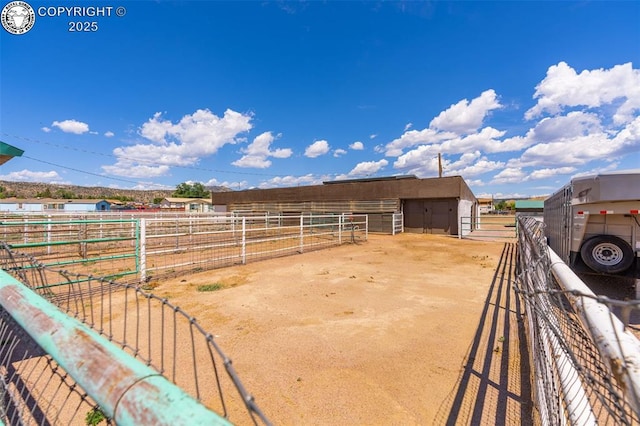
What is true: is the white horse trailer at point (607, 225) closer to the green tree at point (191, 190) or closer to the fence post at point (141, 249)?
the fence post at point (141, 249)

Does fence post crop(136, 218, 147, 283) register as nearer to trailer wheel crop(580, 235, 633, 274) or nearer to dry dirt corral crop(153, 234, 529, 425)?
dry dirt corral crop(153, 234, 529, 425)

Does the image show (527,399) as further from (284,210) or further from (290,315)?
(284,210)

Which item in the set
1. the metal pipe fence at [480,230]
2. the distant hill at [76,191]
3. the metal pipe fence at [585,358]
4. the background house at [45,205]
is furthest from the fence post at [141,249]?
the distant hill at [76,191]

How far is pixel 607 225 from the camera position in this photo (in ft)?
19.0

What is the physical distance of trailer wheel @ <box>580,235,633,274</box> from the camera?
5.51 meters

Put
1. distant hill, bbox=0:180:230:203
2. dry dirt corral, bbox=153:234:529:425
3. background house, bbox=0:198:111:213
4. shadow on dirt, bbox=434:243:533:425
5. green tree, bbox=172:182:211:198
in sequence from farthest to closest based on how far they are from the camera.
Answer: green tree, bbox=172:182:211:198, distant hill, bbox=0:180:230:203, background house, bbox=0:198:111:213, dry dirt corral, bbox=153:234:529:425, shadow on dirt, bbox=434:243:533:425

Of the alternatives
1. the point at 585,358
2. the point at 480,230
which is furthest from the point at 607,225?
the point at 480,230

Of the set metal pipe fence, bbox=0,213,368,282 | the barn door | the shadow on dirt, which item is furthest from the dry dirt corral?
the barn door

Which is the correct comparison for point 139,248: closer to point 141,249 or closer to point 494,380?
point 141,249

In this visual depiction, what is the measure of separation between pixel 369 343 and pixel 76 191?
419ft

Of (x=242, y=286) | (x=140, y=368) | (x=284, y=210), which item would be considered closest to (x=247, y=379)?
(x=140, y=368)

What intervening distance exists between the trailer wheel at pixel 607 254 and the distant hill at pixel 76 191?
89.2m

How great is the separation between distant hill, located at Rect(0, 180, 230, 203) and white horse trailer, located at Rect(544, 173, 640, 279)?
8894 centimetres

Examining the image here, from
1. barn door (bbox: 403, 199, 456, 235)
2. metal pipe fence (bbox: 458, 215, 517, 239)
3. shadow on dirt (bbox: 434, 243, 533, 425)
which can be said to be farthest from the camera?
barn door (bbox: 403, 199, 456, 235)
